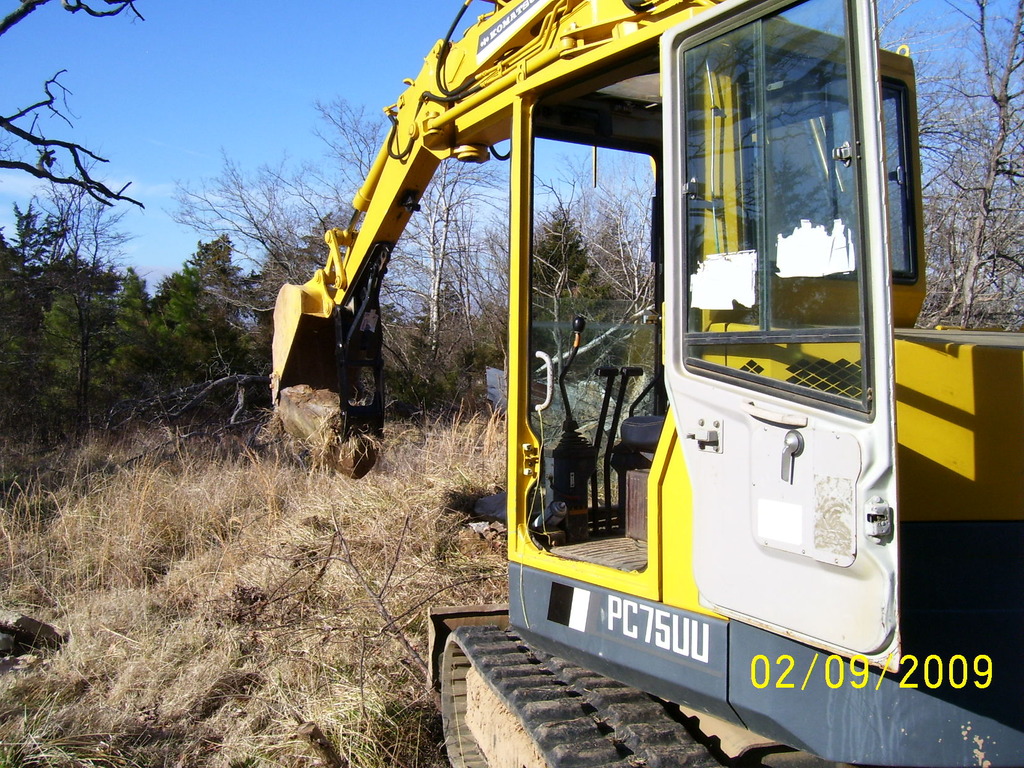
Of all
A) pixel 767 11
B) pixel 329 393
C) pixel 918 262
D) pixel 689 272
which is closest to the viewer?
pixel 767 11

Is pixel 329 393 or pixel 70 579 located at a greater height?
pixel 329 393

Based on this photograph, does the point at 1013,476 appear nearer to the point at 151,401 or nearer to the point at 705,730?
the point at 705,730

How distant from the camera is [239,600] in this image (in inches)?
217

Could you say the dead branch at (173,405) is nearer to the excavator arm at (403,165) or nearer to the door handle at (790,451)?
the excavator arm at (403,165)

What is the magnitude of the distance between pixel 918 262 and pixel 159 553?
5.94 metres

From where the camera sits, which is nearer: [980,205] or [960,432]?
[960,432]

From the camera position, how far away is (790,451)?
206 cm

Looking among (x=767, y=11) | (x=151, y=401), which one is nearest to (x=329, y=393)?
(x=767, y=11)

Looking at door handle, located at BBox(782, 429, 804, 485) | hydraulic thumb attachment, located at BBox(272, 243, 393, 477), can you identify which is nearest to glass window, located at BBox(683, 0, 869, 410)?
door handle, located at BBox(782, 429, 804, 485)

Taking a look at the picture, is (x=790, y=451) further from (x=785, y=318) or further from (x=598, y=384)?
(x=598, y=384)
